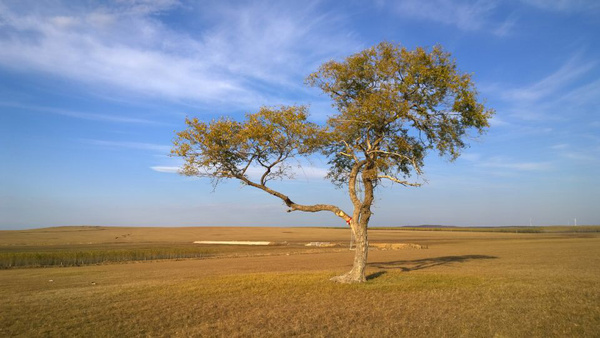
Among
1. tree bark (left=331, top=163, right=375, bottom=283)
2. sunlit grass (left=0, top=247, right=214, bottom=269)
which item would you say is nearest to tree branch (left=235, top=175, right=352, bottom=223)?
tree bark (left=331, top=163, right=375, bottom=283)

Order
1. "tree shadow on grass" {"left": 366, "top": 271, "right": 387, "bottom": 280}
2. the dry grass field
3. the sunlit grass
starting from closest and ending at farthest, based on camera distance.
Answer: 1. the dry grass field
2. "tree shadow on grass" {"left": 366, "top": 271, "right": 387, "bottom": 280}
3. the sunlit grass

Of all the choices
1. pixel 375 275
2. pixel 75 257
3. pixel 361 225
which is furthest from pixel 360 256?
pixel 75 257

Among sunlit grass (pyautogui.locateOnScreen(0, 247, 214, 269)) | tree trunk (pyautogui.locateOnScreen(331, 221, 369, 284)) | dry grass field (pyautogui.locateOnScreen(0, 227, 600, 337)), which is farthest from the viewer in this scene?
sunlit grass (pyautogui.locateOnScreen(0, 247, 214, 269))

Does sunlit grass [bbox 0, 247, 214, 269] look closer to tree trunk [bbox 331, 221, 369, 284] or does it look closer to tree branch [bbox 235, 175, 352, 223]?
tree branch [bbox 235, 175, 352, 223]

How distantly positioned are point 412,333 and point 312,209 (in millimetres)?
10936

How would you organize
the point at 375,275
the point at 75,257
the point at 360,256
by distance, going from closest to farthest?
the point at 360,256 → the point at 375,275 → the point at 75,257

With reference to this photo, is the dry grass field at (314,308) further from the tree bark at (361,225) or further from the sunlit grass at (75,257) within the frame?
the sunlit grass at (75,257)

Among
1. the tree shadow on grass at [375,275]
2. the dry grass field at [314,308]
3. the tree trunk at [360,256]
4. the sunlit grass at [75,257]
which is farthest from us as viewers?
the sunlit grass at [75,257]

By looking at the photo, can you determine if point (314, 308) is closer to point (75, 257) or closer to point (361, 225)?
point (361, 225)

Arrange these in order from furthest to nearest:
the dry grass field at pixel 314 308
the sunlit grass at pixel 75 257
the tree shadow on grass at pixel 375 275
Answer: the sunlit grass at pixel 75 257
the tree shadow on grass at pixel 375 275
the dry grass field at pixel 314 308

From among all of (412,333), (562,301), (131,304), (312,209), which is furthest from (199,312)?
(562,301)

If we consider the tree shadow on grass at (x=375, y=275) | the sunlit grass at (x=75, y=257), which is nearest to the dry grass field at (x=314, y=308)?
the tree shadow on grass at (x=375, y=275)

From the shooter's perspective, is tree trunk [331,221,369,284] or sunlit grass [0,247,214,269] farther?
sunlit grass [0,247,214,269]

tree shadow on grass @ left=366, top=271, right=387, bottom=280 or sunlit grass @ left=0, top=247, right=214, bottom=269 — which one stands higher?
tree shadow on grass @ left=366, top=271, right=387, bottom=280
